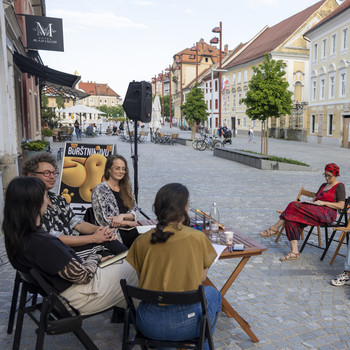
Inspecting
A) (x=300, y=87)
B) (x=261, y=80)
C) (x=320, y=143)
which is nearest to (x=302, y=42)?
(x=300, y=87)

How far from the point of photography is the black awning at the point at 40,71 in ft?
36.9

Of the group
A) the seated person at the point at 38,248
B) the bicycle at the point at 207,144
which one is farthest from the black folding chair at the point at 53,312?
the bicycle at the point at 207,144

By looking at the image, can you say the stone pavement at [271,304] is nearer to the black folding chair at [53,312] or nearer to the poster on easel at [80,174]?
the black folding chair at [53,312]

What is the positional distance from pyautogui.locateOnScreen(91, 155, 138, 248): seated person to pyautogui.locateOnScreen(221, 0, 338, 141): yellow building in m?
31.2

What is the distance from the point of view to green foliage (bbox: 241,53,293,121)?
1659 centimetres

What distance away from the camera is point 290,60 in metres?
40.9

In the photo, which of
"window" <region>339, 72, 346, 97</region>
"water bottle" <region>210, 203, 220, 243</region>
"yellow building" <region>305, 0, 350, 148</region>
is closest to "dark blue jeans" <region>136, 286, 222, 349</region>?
"water bottle" <region>210, 203, 220, 243</region>

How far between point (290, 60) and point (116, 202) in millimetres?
40922

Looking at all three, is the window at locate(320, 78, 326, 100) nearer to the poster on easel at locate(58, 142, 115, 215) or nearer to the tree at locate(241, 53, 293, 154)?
the tree at locate(241, 53, 293, 154)

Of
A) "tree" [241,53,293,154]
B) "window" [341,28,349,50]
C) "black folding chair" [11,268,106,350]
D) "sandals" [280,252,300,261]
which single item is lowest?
"sandals" [280,252,300,261]

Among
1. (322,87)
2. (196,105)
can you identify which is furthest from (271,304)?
(322,87)

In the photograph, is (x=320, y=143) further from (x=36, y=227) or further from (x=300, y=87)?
(x=36, y=227)

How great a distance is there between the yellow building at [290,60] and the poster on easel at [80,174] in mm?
29618

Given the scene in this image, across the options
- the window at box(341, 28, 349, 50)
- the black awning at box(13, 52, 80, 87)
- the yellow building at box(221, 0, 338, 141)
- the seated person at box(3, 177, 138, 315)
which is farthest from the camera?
the yellow building at box(221, 0, 338, 141)
